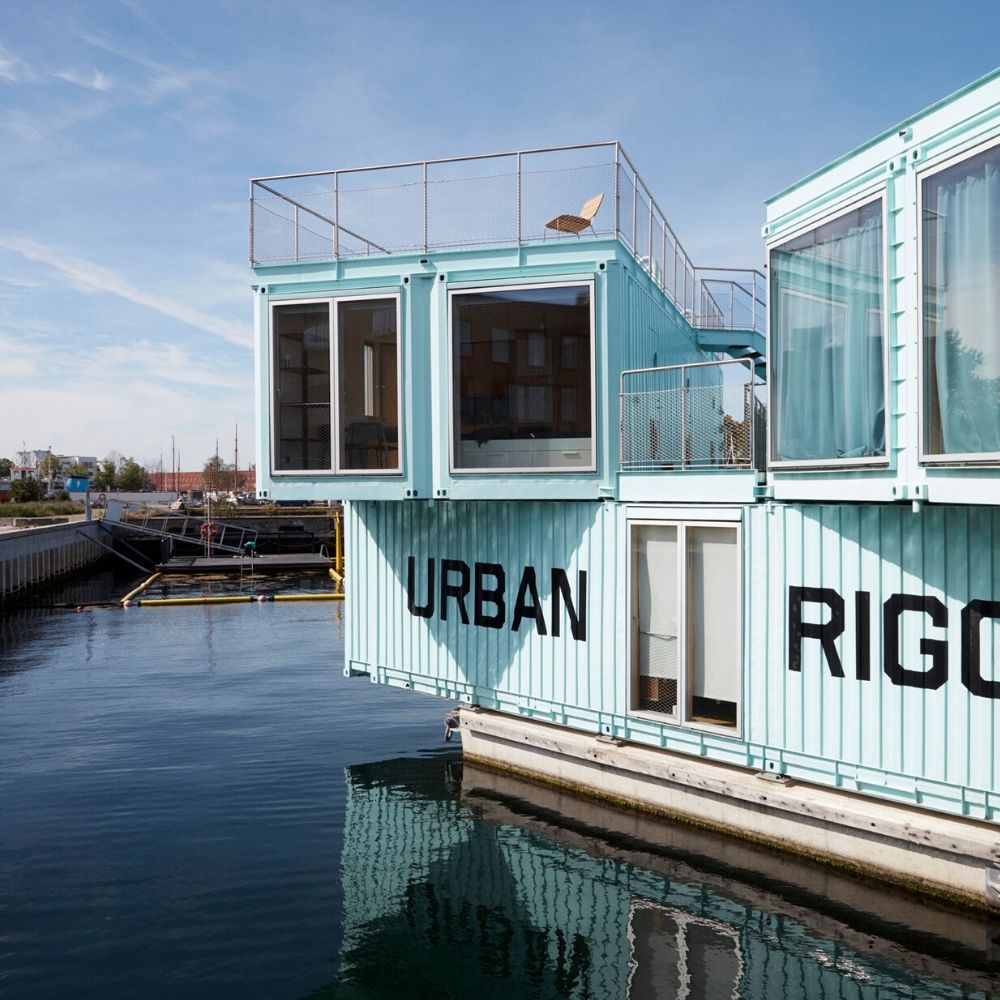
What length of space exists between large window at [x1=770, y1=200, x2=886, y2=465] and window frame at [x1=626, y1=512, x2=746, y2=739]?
1641 millimetres

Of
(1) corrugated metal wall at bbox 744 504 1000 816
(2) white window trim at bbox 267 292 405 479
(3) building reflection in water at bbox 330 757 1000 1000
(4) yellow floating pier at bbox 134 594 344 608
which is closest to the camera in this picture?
(3) building reflection in water at bbox 330 757 1000 1000

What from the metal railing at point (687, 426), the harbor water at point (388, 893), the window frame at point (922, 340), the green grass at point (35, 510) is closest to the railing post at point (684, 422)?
the metal railing at point (687, 426)

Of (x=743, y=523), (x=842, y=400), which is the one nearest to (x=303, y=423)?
(x=743, y=523)

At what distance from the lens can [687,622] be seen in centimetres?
1281

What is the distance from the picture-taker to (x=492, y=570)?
15.2 meters

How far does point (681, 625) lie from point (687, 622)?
0.31ft

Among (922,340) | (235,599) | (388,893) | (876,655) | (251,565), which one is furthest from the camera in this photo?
(251,565)

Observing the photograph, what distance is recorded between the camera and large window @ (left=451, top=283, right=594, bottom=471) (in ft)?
44.4

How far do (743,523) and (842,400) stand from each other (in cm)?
241

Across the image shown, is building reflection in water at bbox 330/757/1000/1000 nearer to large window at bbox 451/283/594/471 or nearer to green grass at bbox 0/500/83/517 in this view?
large window at bbox 451/283/594/471

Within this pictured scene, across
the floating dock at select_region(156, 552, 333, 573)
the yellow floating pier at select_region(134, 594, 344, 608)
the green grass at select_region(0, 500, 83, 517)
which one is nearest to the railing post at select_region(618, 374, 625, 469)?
the yellow floating pier at select_region(134, 594, 344, 608)

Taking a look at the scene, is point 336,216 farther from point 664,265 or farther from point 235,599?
point 235,599

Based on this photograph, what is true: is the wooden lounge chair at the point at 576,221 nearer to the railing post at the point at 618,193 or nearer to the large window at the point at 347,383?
the railing post at the point at 618,193

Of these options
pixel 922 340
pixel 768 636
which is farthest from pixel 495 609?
pixel 922 340
